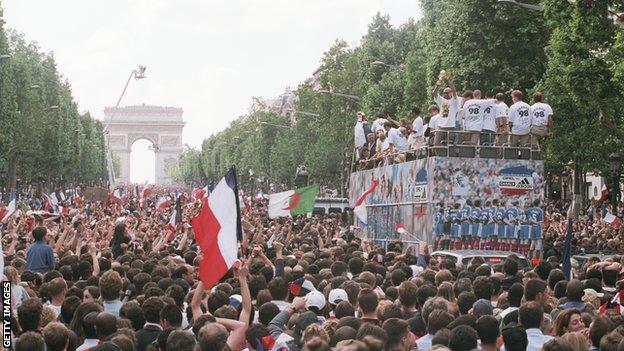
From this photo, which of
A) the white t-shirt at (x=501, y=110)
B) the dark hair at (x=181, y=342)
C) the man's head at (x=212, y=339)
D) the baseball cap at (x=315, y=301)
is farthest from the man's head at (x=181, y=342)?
the white t-shirt at (x=501, y=110)

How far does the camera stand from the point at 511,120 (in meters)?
25.2

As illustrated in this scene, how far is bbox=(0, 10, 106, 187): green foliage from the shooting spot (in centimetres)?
7062

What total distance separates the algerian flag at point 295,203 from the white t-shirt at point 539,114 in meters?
6.72

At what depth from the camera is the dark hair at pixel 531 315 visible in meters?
10.4

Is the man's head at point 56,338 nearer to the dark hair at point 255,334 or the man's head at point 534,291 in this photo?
the dark hair at point 255,334

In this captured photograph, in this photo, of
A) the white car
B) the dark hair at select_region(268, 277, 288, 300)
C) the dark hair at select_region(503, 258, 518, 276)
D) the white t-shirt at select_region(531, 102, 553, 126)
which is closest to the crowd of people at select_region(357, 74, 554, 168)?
the white t-shirt at select_region(531, 102, 553, 126)

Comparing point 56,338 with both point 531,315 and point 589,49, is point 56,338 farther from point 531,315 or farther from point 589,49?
point 589,49

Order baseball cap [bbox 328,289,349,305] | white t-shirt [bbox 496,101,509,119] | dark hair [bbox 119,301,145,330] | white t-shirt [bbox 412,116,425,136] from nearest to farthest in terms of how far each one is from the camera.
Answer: dark hair [bbox 119,301,145,330]
baseball cap [bbox 328,289,349,305]
white t-shirt [bbox 496,101,509,119]
white t-shirt [bbox 412,116,425,136]

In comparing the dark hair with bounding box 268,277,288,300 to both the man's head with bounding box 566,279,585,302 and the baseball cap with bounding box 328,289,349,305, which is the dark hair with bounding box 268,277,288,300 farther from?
the man's head with bounding box 566,279,585,302

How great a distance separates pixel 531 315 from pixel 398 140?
18876 mm

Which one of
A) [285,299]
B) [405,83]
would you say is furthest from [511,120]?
[405,83]

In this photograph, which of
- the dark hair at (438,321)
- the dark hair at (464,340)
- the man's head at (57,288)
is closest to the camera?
the dark hair at (464,340)

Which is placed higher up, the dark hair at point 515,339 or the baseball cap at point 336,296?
the baseball cap at point 336,296

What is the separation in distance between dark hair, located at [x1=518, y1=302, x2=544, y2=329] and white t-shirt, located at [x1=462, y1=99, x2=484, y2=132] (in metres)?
14.7
